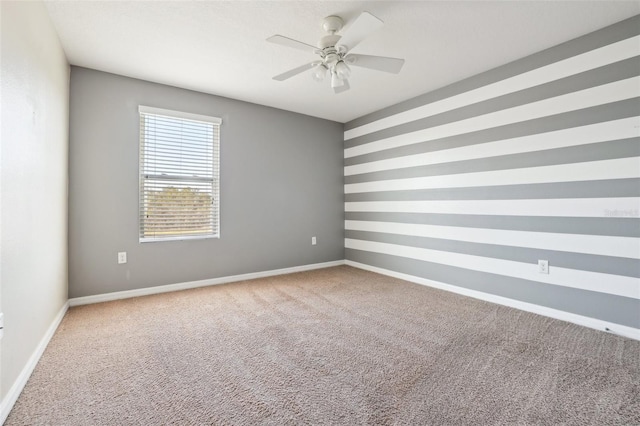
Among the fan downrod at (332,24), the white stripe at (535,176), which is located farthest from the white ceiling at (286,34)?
the white stripe at (535,176)

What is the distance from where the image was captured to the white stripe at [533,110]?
2.20 m

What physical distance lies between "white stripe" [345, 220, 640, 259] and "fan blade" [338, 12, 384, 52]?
230 cm

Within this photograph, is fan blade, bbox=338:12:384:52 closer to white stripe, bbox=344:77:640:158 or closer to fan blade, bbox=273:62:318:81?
fan blade, bbox=273:62:318:81

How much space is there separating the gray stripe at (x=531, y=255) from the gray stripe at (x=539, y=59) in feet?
5.60

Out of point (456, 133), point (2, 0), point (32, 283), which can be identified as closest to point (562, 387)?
point (456, 133)

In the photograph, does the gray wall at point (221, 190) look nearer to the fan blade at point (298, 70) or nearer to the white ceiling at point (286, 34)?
the white ceiling at point (286, 34)

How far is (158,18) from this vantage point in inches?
83.3

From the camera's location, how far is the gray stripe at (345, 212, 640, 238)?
7.21ft

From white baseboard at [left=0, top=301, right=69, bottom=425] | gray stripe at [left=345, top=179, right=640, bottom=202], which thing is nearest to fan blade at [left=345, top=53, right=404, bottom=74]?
gray stripe at [left=345, top=179, right=640, bottom=202]

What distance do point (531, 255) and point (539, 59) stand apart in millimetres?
1819

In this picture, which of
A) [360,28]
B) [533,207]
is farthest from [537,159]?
[360,28]

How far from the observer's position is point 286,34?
7.56 ft

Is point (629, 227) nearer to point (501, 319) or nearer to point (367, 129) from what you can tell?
point (501, 319)

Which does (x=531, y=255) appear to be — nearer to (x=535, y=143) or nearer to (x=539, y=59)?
(x=535, y=143)
